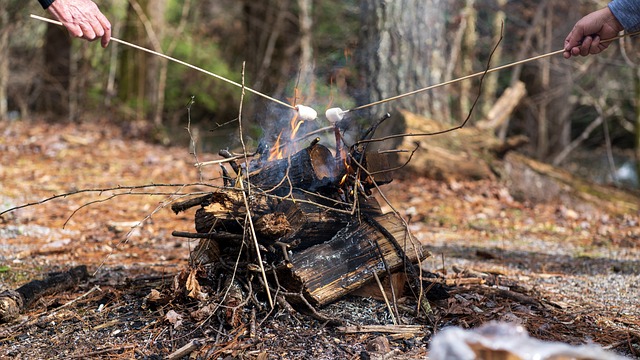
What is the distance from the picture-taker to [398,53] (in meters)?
7.53

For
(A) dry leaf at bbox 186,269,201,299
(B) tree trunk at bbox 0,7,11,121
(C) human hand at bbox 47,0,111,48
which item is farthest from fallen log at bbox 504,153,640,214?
(B) tree trunk at bbox 0,7,11,121

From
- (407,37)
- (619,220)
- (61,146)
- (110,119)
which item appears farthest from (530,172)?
(110,119)

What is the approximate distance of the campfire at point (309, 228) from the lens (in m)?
2.74

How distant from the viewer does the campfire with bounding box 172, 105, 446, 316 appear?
8.99ft

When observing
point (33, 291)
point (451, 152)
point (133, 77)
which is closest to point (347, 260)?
point (33, 291)

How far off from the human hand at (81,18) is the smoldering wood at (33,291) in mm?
1333

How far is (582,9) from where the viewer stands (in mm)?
11516

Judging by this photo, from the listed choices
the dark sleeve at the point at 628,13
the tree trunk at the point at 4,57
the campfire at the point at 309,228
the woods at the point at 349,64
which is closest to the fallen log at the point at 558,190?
the woods at the point at 349,64

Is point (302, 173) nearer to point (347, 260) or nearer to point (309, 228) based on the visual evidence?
point (309, 228)

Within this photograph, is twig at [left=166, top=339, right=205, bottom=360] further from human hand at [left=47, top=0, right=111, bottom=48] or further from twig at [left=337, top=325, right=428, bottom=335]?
human hand at [left=47, top=0, right=111, bottom=48]

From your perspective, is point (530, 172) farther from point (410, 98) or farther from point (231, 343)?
point (231, 343)

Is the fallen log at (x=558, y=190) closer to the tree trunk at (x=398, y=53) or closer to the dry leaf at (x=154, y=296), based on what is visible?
the tree trunk at (x=398, y=53)

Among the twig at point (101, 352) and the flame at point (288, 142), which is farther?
the flame at point (288, 142)

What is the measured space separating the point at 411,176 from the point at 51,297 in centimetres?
463
